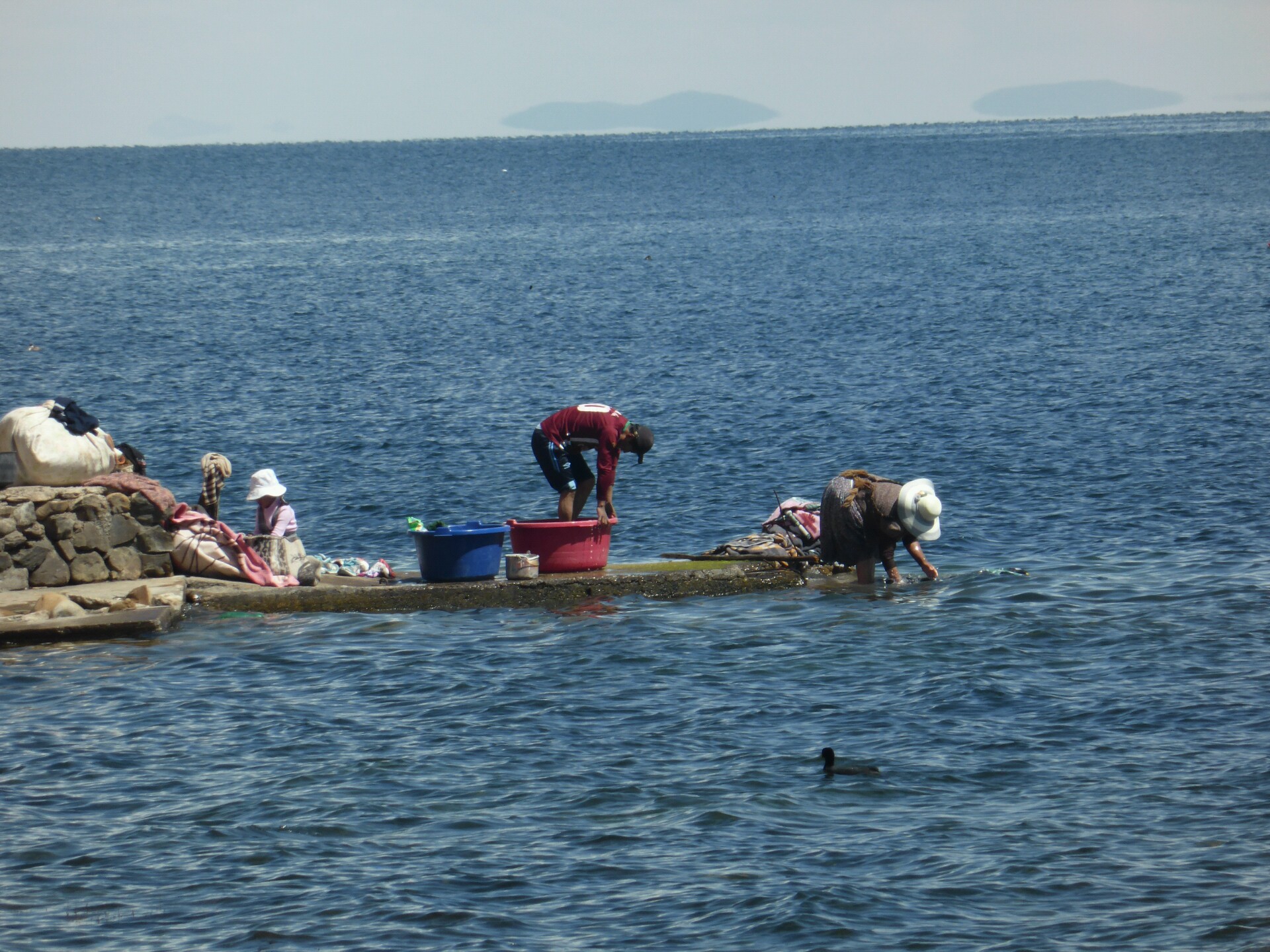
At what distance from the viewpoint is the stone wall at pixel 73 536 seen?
15141mm

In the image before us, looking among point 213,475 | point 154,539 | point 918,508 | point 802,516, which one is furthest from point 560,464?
point 154,539

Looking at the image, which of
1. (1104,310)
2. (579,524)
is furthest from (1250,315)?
(579,524)

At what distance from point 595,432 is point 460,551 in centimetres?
189

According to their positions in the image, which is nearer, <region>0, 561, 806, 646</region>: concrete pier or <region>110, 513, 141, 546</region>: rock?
<region>0, 561, 806, 646</region>: concrete pier

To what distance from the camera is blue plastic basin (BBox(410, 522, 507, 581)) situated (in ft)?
50.8

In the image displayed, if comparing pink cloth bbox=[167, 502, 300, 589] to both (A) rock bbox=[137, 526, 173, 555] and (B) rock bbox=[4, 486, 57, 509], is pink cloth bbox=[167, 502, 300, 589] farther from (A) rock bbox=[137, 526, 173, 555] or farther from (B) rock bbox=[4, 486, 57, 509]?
(B) rock bbox=[4, 486, 57, 509]

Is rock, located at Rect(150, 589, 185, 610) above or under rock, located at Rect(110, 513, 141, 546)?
under

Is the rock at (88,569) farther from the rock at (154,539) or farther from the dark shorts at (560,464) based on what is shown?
the dark shorts at (560,464)

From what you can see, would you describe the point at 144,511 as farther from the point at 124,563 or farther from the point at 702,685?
the point at 702,685

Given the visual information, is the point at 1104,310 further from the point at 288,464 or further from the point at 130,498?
the point at 130,498

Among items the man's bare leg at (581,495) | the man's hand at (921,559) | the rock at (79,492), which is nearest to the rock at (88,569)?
the rock at (79,492)

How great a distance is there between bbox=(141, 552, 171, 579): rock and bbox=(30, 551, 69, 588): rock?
29.1 inches

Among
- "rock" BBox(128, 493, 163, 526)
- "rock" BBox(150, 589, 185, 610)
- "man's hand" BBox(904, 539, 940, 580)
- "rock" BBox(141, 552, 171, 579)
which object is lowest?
"man's hand" BBox(904, 539, 940, 580)

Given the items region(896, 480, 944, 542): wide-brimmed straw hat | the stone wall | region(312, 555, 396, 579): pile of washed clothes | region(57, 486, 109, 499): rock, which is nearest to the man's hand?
region(896, 480, 944, 542): wide-brimmed straw hat
